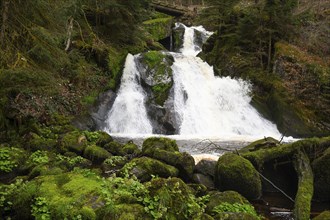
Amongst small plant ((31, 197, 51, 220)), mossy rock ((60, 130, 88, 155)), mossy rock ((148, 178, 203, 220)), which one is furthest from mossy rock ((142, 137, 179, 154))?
small plant ((31, 197, 51, 220))

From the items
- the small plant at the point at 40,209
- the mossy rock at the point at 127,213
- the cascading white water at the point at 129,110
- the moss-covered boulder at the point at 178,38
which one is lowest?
the cascading white water at the point at 129,110

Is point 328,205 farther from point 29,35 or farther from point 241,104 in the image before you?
point 241,104

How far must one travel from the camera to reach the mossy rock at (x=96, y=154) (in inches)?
424

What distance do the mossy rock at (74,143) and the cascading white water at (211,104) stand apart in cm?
628

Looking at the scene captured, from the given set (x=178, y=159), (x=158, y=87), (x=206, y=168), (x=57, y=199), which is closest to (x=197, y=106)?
(x=158, y=87)

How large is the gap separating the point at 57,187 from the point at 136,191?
1.55m

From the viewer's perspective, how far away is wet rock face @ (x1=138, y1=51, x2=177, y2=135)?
17.1 meters

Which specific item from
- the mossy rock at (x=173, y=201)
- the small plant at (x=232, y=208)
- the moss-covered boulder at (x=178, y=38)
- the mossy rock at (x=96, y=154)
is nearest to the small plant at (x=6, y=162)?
the mossy rock at (x=96, y=154)

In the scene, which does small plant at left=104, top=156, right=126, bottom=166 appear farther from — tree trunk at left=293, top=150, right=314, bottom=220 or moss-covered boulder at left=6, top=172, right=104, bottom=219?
tree trunk at left=293, top=150, right=314, bottom=220

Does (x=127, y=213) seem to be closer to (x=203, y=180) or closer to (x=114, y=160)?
(x=203, y=180)

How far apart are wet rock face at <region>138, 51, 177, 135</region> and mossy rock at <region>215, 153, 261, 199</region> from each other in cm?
840

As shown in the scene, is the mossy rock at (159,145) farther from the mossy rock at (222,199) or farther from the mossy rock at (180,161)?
the mossy rock at (222,199)

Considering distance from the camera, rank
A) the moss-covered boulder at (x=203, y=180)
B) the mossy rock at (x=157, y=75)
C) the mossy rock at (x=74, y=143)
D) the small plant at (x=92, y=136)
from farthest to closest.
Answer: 1. the mossy rock at (x=157, y=75)
2. the small plant at (x=92, y=136)
3. the mossy rock at (x=74, y=143)
4. the moss-covered boulder at (x=203, y=180)

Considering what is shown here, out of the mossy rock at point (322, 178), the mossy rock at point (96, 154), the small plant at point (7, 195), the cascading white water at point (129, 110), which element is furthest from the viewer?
the cascading white water at point (129, 110)
